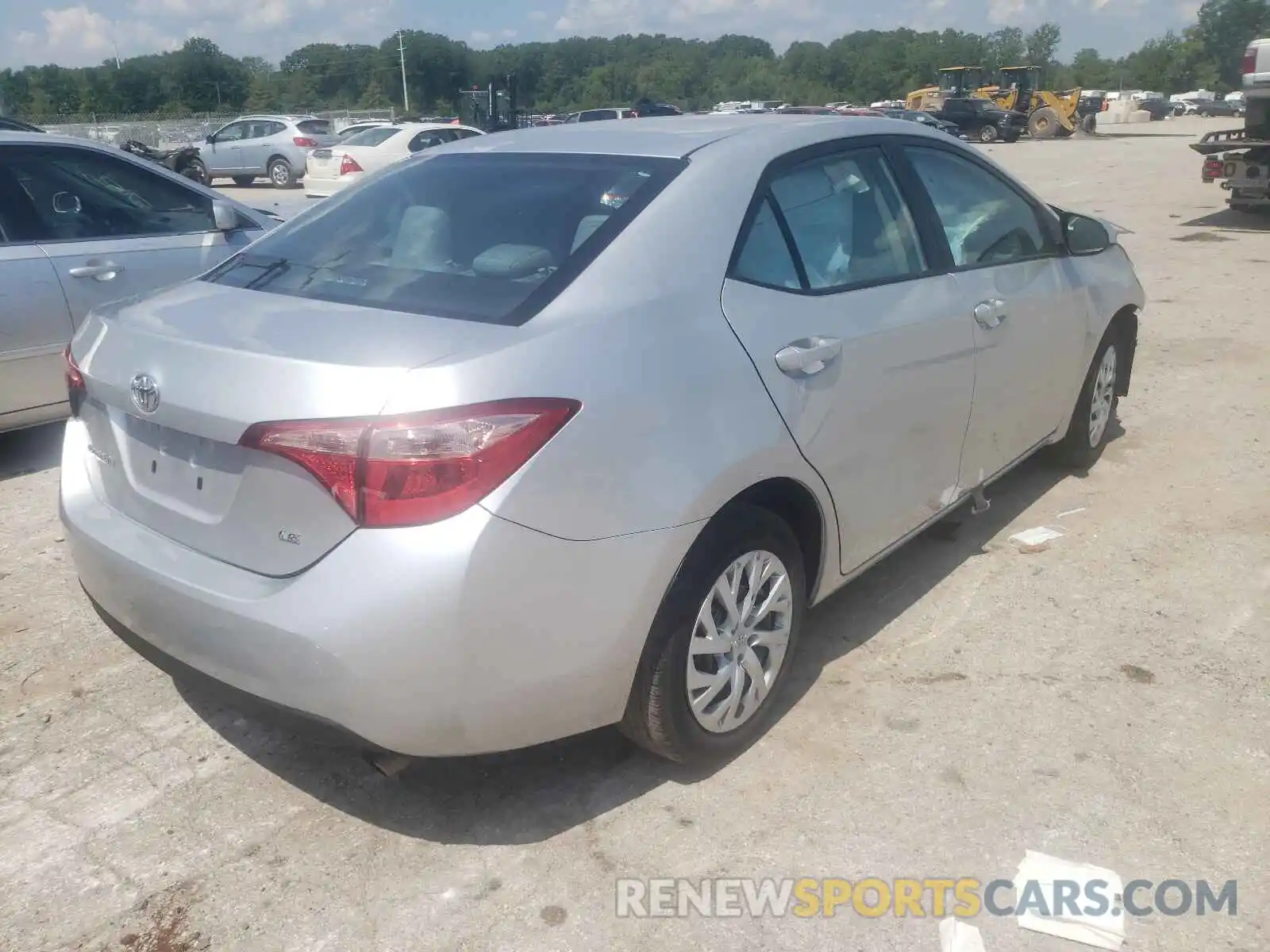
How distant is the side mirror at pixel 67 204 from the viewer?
210 inches

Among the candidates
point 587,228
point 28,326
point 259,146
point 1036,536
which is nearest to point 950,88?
point 259,146

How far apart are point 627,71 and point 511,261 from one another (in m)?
100

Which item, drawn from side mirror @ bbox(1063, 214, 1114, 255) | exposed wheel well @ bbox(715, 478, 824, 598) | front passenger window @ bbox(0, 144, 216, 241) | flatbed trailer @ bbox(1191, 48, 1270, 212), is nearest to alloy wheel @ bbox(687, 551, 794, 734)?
exposed wheel well @ bbox(715, 478, 824, 598)

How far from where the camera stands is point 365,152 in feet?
61.9

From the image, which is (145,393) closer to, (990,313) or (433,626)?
(433,626)

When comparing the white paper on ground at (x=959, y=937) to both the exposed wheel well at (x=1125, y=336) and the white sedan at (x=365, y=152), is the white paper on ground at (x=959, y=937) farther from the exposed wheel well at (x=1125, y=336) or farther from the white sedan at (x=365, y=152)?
the white sedan at (x=365, y=152)

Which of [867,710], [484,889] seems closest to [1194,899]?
[867,710]

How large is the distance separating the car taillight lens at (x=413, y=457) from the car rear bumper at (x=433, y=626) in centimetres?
4

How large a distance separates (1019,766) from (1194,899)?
560 millimetres

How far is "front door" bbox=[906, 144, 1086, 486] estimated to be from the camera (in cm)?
381

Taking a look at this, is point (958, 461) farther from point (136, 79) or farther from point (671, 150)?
point (136, 79)

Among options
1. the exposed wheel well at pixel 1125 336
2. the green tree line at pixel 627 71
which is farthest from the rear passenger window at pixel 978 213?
the green tree line at pixel 627 71

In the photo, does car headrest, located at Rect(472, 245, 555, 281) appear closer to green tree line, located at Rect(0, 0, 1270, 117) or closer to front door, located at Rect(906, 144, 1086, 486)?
front door, located at Rect(906, 144, 1086, 486)

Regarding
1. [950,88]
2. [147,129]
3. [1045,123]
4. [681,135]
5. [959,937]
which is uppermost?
[950,88]
